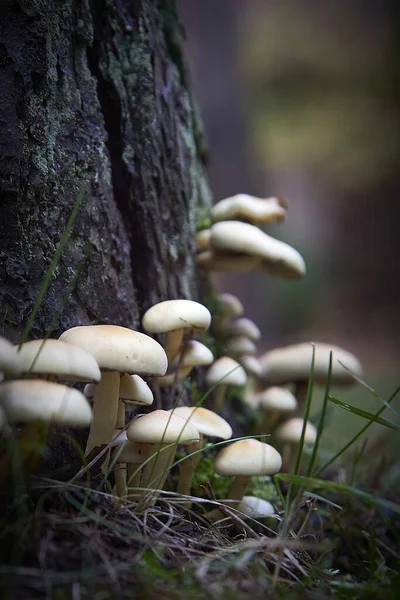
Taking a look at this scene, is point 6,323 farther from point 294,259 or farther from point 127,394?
point 294,259

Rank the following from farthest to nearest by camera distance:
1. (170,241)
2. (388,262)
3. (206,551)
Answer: (388,262) → (170,241) → (206,551)

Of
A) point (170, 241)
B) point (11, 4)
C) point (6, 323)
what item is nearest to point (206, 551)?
point (6, 323)

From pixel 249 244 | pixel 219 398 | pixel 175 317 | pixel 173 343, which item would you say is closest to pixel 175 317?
pixel 175 317

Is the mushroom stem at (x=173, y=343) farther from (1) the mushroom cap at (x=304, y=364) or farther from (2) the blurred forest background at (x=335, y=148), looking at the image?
(2) the blurred forest background at (x=335, y=148)

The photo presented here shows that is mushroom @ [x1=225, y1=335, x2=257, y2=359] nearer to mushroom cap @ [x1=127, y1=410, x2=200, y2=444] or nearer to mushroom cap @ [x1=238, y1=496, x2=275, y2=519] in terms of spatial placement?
mushroom cap @ [x1=238, y1=496, x2=275, y2=519]

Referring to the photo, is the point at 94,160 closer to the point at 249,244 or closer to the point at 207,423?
the point at 249,244

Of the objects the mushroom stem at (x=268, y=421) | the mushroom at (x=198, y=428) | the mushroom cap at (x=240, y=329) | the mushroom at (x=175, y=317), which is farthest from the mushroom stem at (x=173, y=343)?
the mushroom stem at (x=268, y=421)
